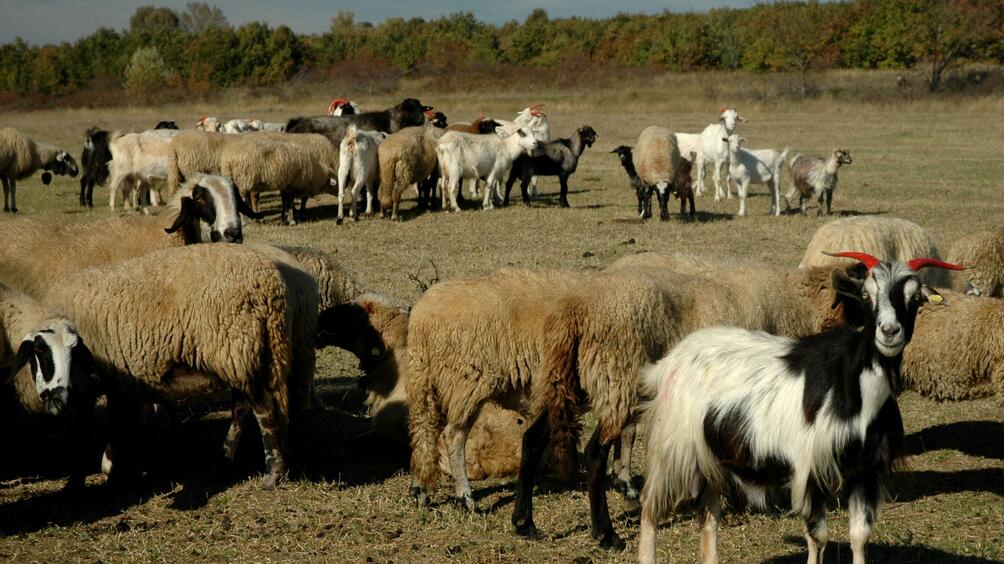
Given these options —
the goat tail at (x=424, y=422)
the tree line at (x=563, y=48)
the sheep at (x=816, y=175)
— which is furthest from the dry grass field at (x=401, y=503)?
the tree line at (x=563, y=48)

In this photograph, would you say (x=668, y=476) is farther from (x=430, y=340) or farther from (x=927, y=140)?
(x=927, y=140)

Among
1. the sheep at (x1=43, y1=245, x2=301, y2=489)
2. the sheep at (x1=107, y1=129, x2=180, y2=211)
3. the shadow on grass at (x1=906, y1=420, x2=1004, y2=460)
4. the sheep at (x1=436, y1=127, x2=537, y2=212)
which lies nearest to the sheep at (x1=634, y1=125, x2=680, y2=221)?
the sheep at (x1=436, y1=127, x2=537, y2=212)

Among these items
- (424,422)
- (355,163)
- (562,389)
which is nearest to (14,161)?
(355,163)

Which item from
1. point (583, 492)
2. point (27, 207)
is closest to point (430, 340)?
point (583, 492)

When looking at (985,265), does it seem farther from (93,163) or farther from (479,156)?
(93,163)

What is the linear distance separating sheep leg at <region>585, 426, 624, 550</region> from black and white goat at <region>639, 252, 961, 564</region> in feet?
1.91

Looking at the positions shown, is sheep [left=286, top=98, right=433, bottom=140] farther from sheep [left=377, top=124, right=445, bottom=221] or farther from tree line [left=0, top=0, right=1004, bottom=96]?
tree line [left=0, top=0, right=1004, bottom=96]

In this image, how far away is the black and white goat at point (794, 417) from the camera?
4.90m

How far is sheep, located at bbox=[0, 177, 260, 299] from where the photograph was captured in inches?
332

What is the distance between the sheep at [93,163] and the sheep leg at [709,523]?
19.8 m

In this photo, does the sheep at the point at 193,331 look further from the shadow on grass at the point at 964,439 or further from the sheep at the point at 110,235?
the shadow on grass at the point at 964,439

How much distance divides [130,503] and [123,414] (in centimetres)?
74

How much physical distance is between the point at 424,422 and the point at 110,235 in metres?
3.94

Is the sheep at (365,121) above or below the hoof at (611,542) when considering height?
above
